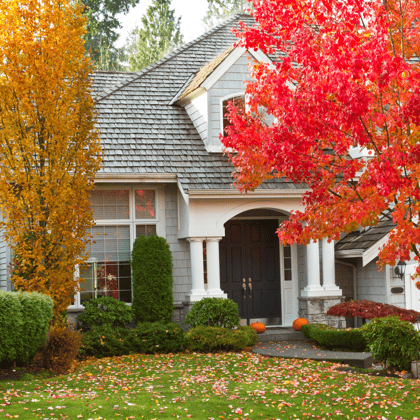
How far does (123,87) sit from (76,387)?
8562 millimetres

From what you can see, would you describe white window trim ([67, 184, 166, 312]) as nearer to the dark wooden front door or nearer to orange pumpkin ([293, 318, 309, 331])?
the dark wooden front door

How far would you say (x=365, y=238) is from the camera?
42.5 ft

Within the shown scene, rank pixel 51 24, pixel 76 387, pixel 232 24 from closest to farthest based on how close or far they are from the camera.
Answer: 1. pixel 76 387
2. pixel 51 24
3. pixel 232 24

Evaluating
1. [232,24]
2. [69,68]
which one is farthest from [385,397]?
[232,24]

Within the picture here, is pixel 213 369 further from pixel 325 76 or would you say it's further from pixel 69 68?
pixel 69 68

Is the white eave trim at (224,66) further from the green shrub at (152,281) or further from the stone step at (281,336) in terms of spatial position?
the stone step at (281,336)

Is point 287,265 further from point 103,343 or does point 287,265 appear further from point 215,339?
point 103,343

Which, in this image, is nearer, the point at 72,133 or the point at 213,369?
the point at 213,369

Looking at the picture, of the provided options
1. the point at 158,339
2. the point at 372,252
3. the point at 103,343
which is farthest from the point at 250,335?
the point at 372,252

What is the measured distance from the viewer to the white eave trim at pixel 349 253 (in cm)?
1265

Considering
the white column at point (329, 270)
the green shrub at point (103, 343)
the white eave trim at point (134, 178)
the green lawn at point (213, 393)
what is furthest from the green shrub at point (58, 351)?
the white column at point (329, 270)

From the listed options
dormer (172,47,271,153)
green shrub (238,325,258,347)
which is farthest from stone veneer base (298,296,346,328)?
dormer (172,47,271,153)

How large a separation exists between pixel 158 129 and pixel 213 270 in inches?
141

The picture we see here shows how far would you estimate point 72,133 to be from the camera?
10.1 m
